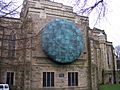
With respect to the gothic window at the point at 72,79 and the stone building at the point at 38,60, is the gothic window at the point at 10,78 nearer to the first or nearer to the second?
the stone building at the point at 38,60

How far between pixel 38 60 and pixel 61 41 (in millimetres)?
3798

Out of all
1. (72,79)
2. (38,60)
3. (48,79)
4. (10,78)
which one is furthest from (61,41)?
(10,78)

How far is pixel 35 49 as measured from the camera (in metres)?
27.4

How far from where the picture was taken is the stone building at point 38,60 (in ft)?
87.1

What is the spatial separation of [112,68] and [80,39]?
44.9ft

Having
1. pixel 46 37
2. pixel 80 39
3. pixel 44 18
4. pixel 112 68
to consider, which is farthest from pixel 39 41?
pixel 112 68

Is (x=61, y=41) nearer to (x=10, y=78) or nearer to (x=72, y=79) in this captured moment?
(x=72, y=79)

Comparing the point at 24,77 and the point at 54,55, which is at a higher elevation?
the point at 54,55

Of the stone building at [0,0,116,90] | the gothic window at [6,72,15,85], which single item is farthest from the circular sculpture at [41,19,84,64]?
the gothic window at [6,72,15,85]

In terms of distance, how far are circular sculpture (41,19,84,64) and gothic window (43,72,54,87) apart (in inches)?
82.4

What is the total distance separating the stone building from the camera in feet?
87.1

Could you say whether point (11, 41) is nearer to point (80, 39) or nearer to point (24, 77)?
point (24, 77)

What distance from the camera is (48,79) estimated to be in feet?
90.1

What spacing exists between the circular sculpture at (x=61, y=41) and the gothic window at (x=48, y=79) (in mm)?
2093
